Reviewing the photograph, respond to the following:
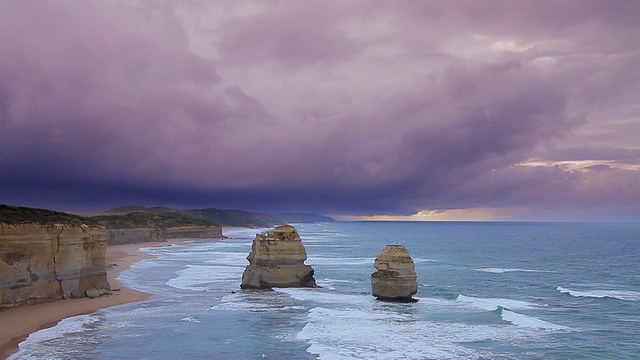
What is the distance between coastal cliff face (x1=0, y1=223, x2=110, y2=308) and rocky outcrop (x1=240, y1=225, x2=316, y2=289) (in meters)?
9.03

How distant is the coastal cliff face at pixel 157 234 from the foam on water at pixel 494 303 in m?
68.7

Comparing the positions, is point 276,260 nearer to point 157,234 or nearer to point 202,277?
point 202,277

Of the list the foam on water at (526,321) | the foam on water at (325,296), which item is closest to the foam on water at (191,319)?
the foam on water at (325,296)

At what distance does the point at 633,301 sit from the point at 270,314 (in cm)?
2367

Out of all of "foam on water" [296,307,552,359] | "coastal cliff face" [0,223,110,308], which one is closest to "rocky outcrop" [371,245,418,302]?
"foam on water" [296,307,552,359]

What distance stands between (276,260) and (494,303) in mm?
13752

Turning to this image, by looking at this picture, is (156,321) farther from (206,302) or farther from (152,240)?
(152,240)

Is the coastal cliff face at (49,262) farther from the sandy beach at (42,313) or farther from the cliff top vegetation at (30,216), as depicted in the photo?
the sandy beach at (42,313)

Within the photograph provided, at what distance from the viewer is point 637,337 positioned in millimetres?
22234

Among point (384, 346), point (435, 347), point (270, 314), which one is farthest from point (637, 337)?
point (270, 314)

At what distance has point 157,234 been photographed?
104m

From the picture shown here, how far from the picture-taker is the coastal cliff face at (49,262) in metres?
24.2

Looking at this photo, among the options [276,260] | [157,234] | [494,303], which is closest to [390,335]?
[494,303]

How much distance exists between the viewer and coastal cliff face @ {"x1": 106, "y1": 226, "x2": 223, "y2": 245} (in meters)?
88.8
